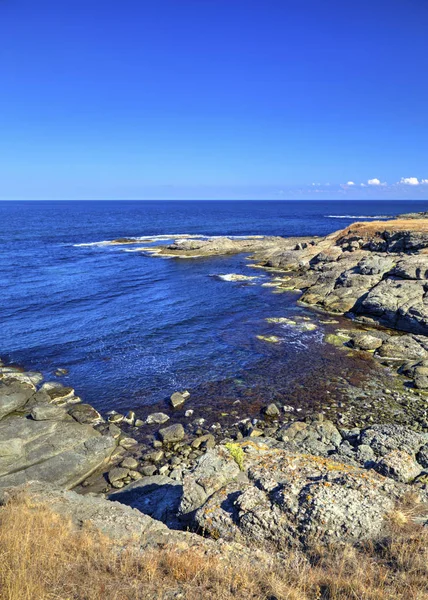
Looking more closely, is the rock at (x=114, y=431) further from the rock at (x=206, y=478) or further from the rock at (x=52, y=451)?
the rock at (x=206, y=478)

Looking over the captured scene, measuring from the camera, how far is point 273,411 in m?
20.4

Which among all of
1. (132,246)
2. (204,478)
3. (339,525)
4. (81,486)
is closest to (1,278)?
(132,246)

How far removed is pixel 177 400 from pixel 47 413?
672 centimetres

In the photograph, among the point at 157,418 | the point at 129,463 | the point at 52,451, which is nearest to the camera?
the point at 129,463

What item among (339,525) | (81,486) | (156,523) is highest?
(339,525)

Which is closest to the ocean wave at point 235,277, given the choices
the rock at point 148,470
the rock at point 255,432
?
the rock at point 255,432

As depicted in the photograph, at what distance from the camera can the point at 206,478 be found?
10547 millimetres

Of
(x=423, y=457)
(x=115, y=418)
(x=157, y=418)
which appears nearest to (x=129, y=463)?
(x=157, y=418)

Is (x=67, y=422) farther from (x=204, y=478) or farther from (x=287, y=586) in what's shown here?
(x=287, y=586)

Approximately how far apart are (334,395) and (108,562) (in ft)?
57.3

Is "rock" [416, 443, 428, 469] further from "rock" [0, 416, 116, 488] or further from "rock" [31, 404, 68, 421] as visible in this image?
"rock" [31, 404, 68, 421]

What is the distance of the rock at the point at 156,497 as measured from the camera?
10.9 metres

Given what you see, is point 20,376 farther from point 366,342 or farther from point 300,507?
point 366,342

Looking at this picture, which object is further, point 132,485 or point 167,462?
point 167,462
